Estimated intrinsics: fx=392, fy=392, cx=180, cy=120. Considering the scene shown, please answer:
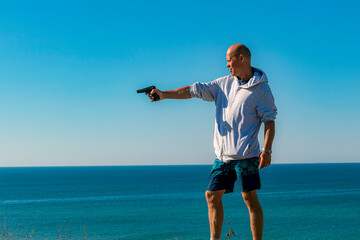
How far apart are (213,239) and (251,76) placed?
159cm

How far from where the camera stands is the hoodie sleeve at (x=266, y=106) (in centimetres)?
350

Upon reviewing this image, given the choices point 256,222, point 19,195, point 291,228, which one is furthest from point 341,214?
point 19,195

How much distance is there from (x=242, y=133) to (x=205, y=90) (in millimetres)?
597

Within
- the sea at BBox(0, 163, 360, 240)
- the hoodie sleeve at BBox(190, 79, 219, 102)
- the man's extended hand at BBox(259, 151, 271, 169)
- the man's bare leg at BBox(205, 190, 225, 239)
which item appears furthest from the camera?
the sea at BBox(0, 163, 360, 240)

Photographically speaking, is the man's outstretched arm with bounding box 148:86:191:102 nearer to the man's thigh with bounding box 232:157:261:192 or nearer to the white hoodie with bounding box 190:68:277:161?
the white hoodie with bounding box 190:68:277:161

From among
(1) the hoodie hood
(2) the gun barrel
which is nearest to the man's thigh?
(1) the hoodie hood

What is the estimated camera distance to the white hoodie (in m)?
Answer: 3.51

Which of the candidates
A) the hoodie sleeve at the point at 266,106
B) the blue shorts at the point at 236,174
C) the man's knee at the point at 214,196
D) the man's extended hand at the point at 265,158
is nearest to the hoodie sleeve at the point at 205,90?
the hoodie sleeve at the point at 266,106

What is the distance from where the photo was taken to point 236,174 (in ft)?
12.1

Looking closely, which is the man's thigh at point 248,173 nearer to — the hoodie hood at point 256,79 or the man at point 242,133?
the man at point 242,133

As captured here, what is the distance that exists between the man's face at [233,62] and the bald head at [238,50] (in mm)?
13

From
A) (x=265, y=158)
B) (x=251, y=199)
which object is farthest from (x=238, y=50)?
(x=251, y=199)

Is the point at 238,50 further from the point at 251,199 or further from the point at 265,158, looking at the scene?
the point at 251,199

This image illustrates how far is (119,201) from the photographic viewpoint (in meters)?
79.3
